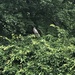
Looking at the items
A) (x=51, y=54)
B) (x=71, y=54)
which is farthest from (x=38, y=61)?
(x=71, y=54)

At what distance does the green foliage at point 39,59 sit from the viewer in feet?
16.3

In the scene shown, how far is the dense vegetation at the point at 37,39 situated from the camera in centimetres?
505

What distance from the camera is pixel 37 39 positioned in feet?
19.7

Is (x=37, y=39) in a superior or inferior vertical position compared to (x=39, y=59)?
superior

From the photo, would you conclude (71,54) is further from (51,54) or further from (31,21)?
(31,21)

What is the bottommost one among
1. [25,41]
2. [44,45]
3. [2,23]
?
[44,45]

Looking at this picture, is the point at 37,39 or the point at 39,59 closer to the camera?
the point at 39,59

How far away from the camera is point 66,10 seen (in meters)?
6.57

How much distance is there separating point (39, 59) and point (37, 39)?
100 cm

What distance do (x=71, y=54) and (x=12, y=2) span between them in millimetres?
2181

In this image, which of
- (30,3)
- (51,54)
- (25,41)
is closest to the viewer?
(51,54)

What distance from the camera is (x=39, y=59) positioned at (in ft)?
16.7

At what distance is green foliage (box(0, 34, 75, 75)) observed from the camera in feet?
16.3

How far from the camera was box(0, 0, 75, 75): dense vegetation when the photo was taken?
5.05m
